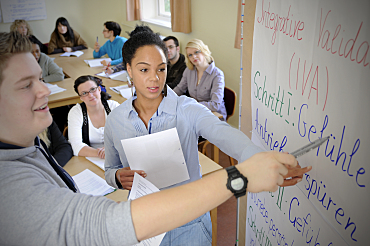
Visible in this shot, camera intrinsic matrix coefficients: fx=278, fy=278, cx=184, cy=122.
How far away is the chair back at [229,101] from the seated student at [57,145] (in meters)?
1.71

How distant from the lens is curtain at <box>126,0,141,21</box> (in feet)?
18.1

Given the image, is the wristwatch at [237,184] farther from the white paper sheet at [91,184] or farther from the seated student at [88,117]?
the seated student at [88,117]

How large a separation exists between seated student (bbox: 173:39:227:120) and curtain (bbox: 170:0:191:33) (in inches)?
45.2

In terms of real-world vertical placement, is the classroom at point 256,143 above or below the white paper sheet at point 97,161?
above

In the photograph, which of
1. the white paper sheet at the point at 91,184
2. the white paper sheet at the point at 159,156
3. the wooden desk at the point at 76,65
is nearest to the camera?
the white paper sheet at the point at 159,156

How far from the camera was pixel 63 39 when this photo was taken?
17.9 ft

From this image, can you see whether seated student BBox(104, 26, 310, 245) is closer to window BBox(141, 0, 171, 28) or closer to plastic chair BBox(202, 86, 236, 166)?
plastic chair BBox(202, 86, 236, 166)

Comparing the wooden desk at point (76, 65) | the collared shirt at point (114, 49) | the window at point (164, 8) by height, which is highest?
the window at point (164, 8)

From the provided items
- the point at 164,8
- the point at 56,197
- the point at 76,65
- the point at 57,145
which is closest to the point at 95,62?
the point at 76,65

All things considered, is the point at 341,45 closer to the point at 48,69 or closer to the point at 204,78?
the point at 204,78

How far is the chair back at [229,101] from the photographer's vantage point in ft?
9.99

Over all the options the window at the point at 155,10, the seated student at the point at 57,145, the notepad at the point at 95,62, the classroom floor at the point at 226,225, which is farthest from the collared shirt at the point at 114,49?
the classroom floor at the point at 226,225

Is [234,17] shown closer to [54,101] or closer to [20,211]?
[54,101]

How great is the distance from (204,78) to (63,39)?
362cm
